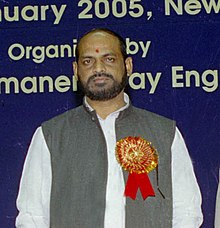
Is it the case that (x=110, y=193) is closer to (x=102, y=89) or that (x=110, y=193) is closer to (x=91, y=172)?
(x=91, y=172)

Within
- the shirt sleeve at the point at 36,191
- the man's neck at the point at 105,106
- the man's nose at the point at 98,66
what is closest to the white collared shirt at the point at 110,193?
the shirt sleeve at the point at 36,191

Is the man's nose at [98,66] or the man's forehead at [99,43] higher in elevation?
the man's forehead at [99,43]

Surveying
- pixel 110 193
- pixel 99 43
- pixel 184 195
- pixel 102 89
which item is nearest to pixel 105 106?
pixel 102 89

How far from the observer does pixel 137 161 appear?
2.37 metres

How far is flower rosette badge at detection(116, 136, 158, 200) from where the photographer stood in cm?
230

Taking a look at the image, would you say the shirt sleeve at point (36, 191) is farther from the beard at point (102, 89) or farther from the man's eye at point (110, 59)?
the man's eye at point (110, 59)

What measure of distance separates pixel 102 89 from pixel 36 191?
443 mm

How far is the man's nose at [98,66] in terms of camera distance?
7.73 feet

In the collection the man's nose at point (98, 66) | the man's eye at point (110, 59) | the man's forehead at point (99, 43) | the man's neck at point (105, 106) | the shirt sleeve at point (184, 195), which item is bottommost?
the shirt sleeve at point (184, 195)

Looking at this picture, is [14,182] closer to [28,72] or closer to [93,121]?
[28,72]

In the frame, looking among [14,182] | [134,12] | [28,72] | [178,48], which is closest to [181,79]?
[178,48]

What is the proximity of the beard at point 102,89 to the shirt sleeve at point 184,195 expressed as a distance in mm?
299

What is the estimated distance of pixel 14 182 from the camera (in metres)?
3.07

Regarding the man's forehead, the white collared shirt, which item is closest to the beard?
the man's forehead
